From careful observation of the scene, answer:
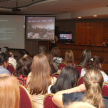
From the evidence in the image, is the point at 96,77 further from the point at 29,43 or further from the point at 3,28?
the point at 29,43

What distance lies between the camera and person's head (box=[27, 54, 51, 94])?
2.25 m

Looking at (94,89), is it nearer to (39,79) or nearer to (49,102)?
(49,102)

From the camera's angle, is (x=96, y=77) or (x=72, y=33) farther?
(x=72, y=33)

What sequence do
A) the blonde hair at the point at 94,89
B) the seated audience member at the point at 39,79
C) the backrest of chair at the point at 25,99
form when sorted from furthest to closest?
the seated audience member at the point at 39,79
the backrest of chair at the point at 25,99
the blonde hair at the point at 94,89

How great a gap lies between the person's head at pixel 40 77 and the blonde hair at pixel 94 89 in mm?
873

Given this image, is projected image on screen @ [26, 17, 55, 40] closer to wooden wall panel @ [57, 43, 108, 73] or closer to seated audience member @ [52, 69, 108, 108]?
wooden wall panel @ [57, 43, 108, 73]

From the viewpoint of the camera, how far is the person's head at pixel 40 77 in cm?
225

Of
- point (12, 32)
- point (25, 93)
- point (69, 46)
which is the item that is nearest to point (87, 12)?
point (69, 46)

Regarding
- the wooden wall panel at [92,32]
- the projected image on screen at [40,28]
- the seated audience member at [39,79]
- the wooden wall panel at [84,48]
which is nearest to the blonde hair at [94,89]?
the seated audience member at [39,79]

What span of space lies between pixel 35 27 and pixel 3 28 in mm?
1986

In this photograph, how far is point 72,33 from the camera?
13.3 meters

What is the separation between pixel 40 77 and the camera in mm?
2387

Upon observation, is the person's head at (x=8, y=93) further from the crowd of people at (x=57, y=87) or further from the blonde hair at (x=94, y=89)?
the blonde hair at (x=94, y=89)

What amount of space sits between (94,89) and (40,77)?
1058 mm
